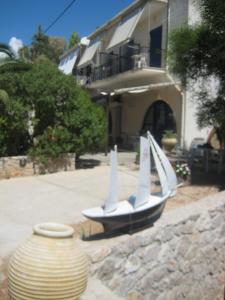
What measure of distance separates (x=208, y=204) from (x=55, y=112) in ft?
25.2

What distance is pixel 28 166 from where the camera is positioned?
497 inches

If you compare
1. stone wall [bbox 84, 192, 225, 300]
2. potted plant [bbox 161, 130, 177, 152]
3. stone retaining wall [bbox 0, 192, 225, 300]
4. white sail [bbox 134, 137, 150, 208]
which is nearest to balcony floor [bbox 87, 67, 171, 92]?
potted plant [bbox 161, 130, 177, 152]

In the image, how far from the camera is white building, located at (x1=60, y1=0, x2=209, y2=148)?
56.6 feet

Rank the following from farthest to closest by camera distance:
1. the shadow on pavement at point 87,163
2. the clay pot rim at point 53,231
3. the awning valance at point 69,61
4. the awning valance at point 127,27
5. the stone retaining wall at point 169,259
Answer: the awning valance at point 69,61, the awning valance at point 127,27, the shadow on pavement at point 87,163, the stone retaining wall at point 169,259, the clay pot rim at point 53,231

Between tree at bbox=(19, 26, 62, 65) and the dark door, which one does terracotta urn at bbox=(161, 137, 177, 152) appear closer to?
the dark door

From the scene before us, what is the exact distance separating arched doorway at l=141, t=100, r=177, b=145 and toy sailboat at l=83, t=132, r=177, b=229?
11.9 metres

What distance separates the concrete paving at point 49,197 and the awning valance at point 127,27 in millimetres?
8779

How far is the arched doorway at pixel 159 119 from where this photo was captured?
18.8 m

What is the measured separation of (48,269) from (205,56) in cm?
921

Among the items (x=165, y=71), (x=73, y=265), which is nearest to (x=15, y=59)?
(x=165, y=71)

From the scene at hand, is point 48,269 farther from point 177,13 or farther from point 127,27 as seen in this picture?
point 127,27

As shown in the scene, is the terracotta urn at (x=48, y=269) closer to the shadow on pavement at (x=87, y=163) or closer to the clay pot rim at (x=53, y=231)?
the clay pot rim at (x=53, y=231)

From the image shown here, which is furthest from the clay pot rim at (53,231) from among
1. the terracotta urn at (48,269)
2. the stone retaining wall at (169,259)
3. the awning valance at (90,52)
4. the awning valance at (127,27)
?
the awning valance at (90,52)

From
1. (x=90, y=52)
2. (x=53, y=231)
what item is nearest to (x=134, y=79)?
(x=90, y=52)
